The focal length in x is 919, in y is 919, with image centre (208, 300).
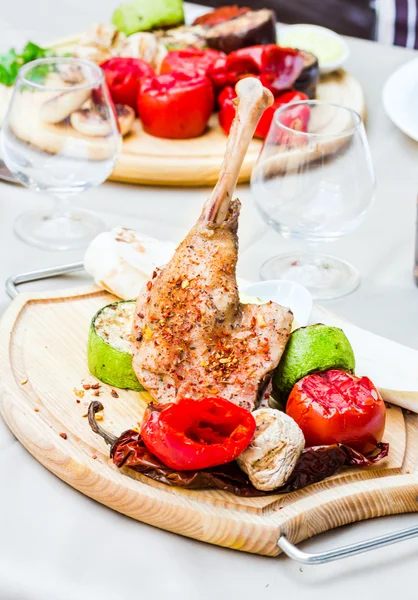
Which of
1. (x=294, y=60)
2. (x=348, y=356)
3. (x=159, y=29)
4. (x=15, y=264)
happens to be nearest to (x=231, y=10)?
(x=159, y=29)

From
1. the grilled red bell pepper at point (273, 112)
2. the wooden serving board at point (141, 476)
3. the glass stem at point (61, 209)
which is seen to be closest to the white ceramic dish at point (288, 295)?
the wooden serving board at point (141, 476)

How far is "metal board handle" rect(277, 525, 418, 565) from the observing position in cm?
125

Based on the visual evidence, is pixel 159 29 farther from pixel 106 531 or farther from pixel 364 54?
pixel 106 531

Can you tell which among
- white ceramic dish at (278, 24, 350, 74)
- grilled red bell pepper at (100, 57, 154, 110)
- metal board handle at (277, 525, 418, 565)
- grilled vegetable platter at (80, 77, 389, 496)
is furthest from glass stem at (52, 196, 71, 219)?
metal board handle at (277, 525, 418, 565)

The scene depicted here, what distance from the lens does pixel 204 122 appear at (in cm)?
259

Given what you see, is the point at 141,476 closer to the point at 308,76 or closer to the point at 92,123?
the point at 92,123

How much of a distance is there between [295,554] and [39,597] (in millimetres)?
360

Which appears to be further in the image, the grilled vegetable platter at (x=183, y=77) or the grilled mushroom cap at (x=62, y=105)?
the grilled vegetable platter at (x=183, y=77)

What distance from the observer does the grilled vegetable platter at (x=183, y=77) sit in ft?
8.07

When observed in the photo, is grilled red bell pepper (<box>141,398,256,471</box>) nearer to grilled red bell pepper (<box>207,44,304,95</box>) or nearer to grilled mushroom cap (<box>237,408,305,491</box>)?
grilled mushroom cap (<box>237,408,305,491</box>)

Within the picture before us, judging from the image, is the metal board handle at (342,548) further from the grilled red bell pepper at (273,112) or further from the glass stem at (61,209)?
the glass stem at (61,209)

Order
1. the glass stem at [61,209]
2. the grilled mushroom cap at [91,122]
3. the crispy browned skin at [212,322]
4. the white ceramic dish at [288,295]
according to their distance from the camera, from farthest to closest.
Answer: the glass stem at [61,209] < the grilled mushroom cap at [91,122] < the white ceramic dish at [288,295] < the crispy browned skin at [212,322]

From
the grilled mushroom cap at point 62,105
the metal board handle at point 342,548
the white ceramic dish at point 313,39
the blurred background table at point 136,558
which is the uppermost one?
the grilled mushroom cap at point 62,105

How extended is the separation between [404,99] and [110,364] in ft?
4.95
